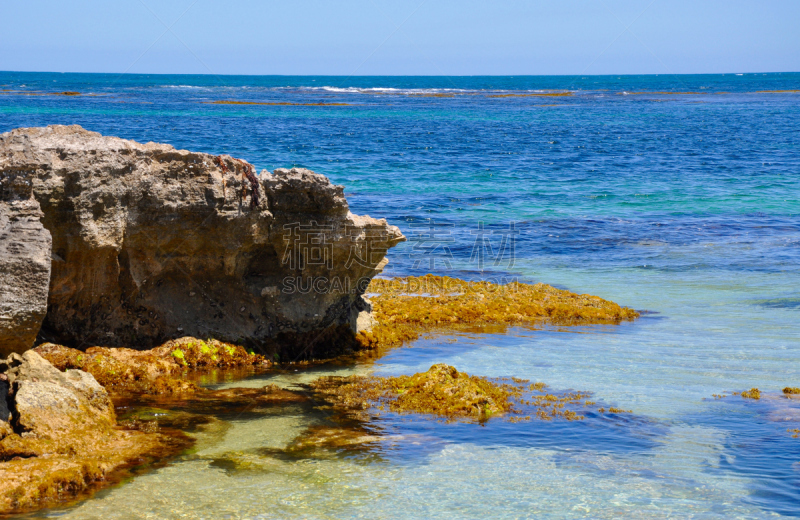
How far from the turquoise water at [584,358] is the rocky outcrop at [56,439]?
315 millimetres

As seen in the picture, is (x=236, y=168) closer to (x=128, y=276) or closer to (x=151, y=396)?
(x=128, y=276)

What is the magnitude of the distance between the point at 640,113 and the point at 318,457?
69746 millimetres

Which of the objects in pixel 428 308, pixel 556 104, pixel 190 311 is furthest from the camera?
pixel 556 104

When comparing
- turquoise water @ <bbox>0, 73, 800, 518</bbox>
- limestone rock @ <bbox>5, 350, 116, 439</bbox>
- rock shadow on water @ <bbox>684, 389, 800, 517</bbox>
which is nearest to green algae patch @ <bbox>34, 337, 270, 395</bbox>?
turquoise water @ <bbox>0, 73, 800, 518</bbox>

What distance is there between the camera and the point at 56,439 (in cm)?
628

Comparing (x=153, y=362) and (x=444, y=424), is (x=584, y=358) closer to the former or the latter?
(x=444, y=424)

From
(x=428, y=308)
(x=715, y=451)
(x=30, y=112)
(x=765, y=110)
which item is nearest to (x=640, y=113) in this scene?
(x=765, y=110)

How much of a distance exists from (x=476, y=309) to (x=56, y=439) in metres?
7.20

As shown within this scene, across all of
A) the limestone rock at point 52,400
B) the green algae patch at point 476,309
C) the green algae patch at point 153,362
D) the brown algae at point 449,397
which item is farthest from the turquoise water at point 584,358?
the limestone rock at point 52,400

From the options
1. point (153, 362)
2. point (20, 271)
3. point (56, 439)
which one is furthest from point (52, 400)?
point (153, 362)

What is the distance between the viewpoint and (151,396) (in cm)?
809

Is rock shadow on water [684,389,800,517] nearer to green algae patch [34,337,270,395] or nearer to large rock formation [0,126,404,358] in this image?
large rock formation [0,126,404,358]

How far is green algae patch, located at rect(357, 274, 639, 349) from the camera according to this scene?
11.5 metres

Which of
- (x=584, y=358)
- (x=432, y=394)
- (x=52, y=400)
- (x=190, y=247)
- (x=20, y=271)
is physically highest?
(x=20, y=271)
